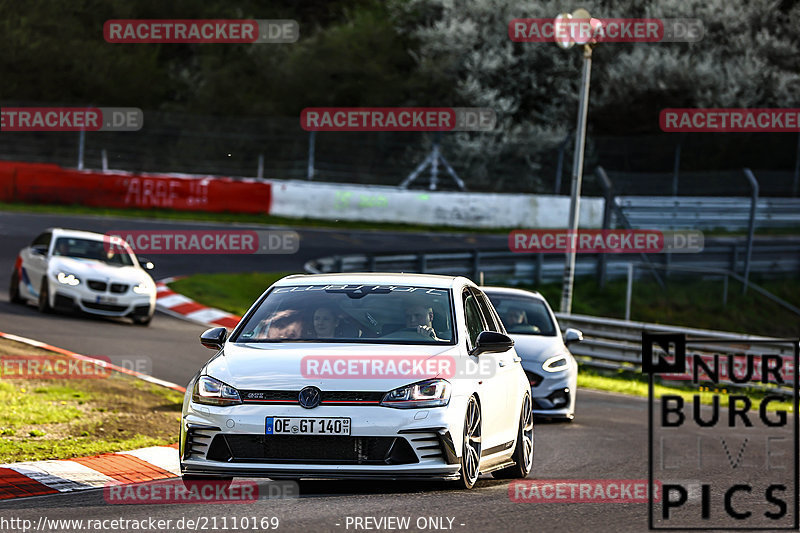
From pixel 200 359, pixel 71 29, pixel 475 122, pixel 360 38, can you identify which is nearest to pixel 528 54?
pixel 475 122

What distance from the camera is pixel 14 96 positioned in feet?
150

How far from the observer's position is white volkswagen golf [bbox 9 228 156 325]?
1955cm

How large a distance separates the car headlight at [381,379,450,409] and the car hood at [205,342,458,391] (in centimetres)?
4

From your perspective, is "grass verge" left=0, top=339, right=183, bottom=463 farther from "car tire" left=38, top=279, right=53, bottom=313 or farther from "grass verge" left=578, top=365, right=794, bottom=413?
"grass verge" left=578, top=365, right=794, bottom=413

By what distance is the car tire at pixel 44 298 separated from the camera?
19562 mm

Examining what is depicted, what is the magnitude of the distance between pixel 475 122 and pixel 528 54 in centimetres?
365

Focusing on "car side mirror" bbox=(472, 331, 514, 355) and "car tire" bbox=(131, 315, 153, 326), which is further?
"car tire" bbox=(131, 315, 153, 326)

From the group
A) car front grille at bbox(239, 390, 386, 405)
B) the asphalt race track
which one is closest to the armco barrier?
the asphalt race track

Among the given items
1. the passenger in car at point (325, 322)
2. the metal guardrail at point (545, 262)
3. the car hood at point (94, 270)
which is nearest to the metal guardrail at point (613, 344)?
the metal guardrail at point (545, 262)

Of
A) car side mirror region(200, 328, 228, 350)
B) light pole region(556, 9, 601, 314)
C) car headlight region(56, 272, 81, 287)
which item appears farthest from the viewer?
light pole region(556, 9, 601, 314)

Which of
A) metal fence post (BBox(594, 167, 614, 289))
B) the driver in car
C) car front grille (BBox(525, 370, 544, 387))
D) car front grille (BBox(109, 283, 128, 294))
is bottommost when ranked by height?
car front grille (BBox(525, 370, 544, 387))

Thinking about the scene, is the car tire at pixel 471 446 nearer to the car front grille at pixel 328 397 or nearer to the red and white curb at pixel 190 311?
the car front grille at pixel 328 397

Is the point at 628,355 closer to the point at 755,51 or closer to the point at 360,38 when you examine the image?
the point at 755,51

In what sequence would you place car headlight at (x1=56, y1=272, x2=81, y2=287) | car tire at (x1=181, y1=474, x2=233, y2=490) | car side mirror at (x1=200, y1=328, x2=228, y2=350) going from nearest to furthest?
car tire at (x1=181, y1=474, x2=233, y2=490)
car side mirror at (x1=200, y1=328, x2=228, y2=350)
car headlight at (x1=56, y1=272, x2=81, y2=287)
